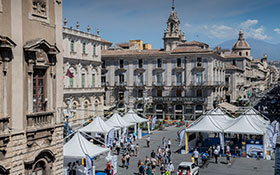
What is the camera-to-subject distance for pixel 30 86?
41.7ft

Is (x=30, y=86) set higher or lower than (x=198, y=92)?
higher

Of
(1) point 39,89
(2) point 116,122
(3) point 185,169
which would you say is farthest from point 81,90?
(1) point 39,89

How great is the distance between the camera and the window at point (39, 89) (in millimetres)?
13234

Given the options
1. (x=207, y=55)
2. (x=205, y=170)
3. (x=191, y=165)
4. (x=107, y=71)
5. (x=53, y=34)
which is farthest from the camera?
(x=107, y=71)

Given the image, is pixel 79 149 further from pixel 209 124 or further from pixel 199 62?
pixel 199 62

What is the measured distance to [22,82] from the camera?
12.3 meters

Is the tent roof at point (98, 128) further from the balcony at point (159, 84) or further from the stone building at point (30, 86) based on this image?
the balcony at point (159, 84)

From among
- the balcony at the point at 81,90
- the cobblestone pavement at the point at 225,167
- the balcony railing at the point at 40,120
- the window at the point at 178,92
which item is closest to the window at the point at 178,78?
the window at the point at 178,92

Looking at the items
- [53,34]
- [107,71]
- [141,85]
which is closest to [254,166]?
[53,34]

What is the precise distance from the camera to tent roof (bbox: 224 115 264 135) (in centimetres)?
2742

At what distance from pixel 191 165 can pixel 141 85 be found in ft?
117

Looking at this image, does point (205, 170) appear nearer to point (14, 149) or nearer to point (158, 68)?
point (14, 149)

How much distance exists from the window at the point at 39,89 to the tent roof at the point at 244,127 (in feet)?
59.6

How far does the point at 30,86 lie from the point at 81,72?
33305 mm
